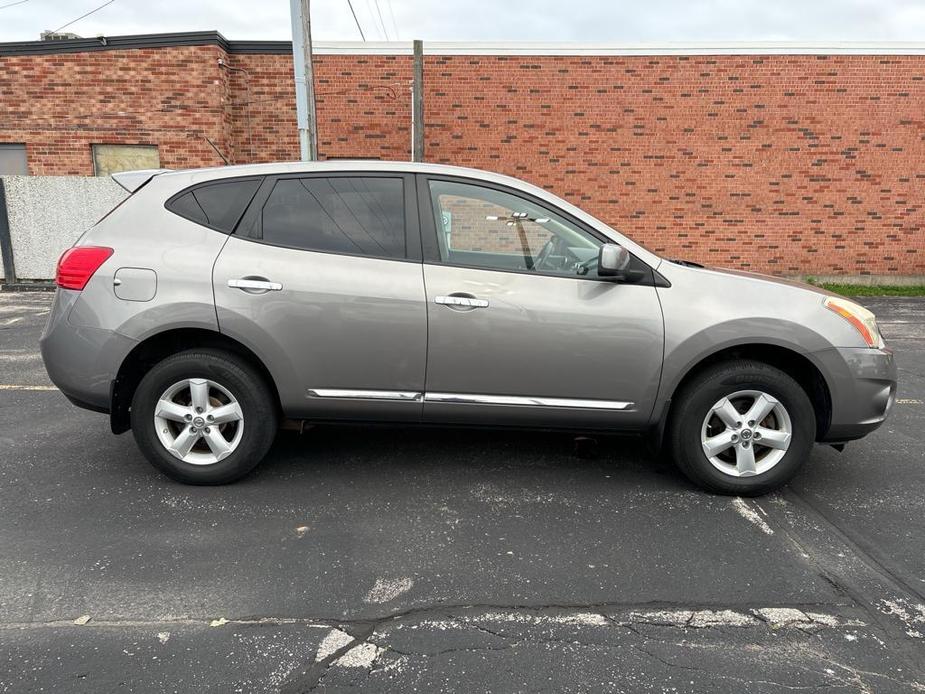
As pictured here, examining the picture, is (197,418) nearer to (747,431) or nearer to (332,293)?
(332,293)

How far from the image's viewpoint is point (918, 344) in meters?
8.37

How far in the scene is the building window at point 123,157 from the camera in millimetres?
13617

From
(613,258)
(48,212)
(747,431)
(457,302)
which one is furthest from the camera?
(48,212)

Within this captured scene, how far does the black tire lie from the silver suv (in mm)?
12

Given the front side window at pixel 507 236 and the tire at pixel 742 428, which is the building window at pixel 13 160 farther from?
the tire at pixel 742 428

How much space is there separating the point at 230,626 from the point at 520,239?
8.00 ft

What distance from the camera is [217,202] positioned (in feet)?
12.1

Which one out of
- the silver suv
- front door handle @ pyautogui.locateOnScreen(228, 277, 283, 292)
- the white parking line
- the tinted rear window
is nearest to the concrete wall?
the white parking line

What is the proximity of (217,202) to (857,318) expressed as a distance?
3698 millimetres

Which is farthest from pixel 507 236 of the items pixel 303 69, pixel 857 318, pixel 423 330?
pixel 303 69

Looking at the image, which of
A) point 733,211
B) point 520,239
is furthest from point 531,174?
point 520,239

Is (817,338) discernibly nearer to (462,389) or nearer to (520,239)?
(520,239)

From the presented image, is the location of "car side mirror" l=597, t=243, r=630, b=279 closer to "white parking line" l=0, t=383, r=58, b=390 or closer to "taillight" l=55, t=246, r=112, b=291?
"taillight" l=55, t=246, r=112, b=291

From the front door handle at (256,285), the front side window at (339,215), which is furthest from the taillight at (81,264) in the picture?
the front side window at (339,215)
